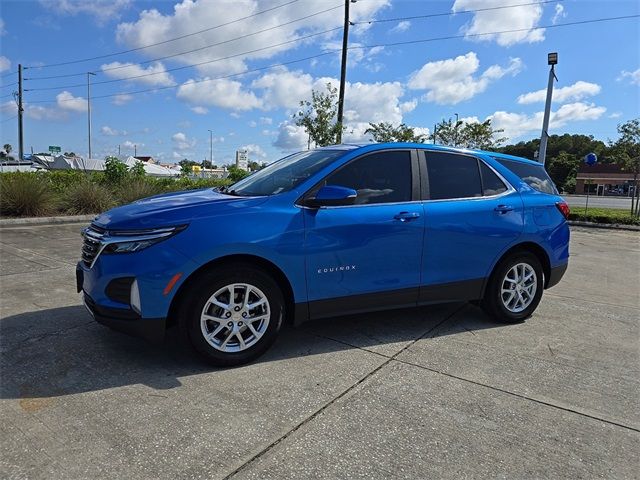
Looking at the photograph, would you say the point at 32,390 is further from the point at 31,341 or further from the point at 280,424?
the point at 280,424

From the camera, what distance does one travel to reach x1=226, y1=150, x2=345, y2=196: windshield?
395cm

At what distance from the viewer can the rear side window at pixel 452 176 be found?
14.2 ft

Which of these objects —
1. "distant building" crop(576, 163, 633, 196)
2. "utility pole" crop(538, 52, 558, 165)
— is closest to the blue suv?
"utility pole" crop(538, 52, 558, 165)

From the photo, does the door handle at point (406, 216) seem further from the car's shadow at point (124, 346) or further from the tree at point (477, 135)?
the tree at point (477, 135)

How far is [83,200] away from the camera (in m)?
12.8

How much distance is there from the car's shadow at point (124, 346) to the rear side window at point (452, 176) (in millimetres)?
1319

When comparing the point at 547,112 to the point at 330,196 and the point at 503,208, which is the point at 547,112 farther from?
the point at 330,196

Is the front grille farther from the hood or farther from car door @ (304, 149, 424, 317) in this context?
car door @ (304, 149, 424, 317)

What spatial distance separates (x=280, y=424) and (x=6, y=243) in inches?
308

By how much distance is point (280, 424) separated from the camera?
2781 mm

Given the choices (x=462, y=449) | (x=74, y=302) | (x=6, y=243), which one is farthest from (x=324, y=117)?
(x=462, y=449)

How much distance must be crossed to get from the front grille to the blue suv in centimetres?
2

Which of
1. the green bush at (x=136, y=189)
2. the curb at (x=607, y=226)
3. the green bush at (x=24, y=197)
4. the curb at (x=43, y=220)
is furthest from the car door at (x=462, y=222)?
the curb at (x=607, y=226)

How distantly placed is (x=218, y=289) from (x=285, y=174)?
1340mm
